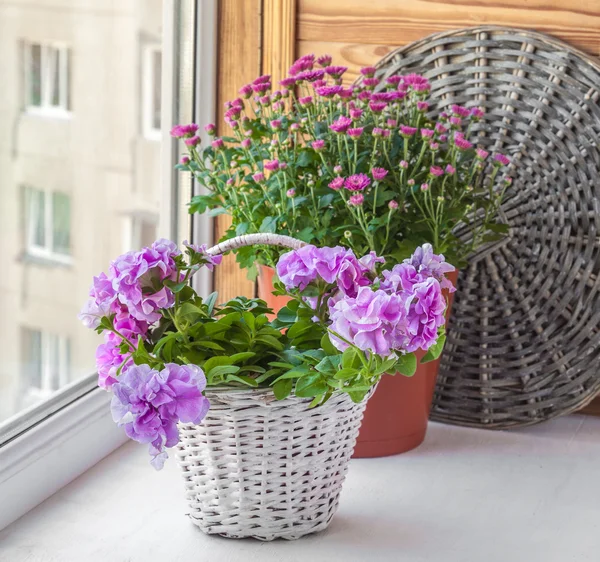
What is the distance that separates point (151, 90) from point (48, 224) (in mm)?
337

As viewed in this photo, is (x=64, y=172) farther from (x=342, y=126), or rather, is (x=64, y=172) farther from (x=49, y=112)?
(x=342, y=126)

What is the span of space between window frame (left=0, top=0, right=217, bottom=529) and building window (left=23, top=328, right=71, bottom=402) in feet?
0.10

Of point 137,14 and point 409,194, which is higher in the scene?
point 137,14

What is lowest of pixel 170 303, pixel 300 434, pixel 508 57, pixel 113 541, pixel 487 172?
pixel 113 541

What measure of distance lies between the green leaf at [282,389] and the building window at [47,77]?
1.86 ft

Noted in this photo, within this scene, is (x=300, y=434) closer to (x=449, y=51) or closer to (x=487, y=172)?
(x=487, y=172)

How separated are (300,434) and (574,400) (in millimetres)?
586

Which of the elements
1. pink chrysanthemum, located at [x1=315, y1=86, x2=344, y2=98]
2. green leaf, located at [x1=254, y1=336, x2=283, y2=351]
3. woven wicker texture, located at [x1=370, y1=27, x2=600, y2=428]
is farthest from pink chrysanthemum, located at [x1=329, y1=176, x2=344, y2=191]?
woven wicker texture, located at [x1=370, y1=27, x2=600, y2=428]

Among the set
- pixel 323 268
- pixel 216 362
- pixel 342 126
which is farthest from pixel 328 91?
pixel 216 362

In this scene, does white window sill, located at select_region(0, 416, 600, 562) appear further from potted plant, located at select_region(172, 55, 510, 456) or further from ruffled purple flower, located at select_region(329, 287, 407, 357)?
ruffled purple flower, located at select_region(329, 287, 407, 357)

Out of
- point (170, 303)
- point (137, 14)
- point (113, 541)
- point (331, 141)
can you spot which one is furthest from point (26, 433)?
point (137, 14)

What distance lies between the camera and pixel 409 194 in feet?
3.89

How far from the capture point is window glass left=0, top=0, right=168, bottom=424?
117cm

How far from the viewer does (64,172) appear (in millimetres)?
1307
